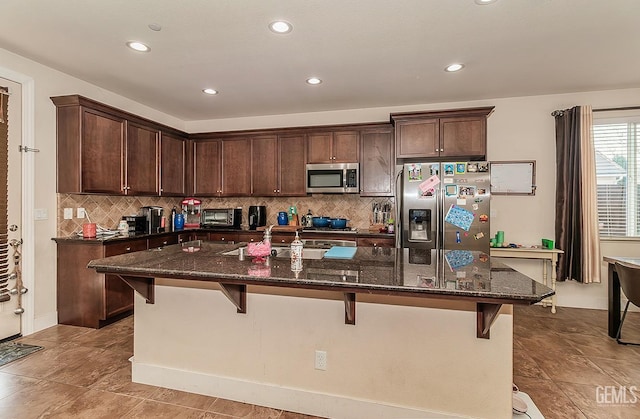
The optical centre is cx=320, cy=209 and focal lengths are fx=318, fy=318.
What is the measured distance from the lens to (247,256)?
83.4 inches

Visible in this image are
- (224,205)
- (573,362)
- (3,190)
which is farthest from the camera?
(224,205)

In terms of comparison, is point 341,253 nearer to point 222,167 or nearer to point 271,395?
point 271,395

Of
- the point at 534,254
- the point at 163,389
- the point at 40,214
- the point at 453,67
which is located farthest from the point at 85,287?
the point at 534,254

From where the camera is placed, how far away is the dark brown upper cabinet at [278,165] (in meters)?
4.54

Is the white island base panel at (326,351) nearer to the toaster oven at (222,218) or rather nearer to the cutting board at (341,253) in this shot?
the cutting board at (341,253)

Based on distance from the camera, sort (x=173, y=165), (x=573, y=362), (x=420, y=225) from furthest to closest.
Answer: (x=173, y=165)
(x=420, y=225)
(x=573, y=362)

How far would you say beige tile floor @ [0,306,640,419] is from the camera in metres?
1.95

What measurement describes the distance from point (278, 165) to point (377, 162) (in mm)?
1415

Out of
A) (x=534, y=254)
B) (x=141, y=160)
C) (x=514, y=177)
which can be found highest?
(x=141, y=160)

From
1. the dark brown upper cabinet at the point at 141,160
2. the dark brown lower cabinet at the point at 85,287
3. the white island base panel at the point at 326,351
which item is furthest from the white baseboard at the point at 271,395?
the dark brown upper cabinet at the point at 141,160

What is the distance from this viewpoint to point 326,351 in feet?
6.16

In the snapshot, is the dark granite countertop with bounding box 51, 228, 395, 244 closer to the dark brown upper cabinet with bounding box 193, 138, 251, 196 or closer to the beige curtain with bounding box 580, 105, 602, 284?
the dark brown upper cabinet with bounding box 193, 138, 251, 196

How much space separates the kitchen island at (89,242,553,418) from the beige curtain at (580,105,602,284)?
265 centimetres

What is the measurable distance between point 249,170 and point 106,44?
7.54 ft
